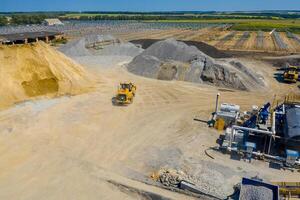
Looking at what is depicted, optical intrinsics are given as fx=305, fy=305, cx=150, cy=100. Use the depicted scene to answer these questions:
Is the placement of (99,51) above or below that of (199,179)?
above

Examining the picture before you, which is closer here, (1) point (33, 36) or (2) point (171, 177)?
(2) point (171, 177)

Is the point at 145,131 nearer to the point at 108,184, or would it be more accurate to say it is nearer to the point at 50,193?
the point at 108,184

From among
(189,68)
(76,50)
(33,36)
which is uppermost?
(33,36)

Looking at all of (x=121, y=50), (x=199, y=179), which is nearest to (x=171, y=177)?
(x=199, y=179)

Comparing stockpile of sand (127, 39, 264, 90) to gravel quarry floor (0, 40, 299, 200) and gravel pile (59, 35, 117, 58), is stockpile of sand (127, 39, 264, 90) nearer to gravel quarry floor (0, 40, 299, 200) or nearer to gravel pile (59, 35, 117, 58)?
gravel quarry floor (0, 40, 299, 200)

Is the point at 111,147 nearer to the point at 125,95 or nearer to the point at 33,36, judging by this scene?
the point at 125,95

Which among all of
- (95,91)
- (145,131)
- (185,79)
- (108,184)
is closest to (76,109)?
A: (95,91)
